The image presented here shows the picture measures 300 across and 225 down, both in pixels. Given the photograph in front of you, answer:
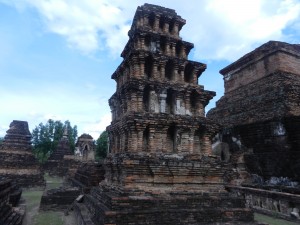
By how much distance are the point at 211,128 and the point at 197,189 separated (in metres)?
2.68

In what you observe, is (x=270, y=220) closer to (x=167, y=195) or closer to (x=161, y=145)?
(x=167, y=195)

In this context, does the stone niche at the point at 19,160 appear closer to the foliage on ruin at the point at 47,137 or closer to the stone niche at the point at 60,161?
the stone niche at the point at 60,161

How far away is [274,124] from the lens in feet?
54.8

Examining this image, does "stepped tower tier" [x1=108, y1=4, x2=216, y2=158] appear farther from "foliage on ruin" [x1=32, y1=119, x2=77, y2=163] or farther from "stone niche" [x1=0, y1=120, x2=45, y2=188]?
"foliage on ruin" [x1=32, y1=119, x2=77, y2=163]

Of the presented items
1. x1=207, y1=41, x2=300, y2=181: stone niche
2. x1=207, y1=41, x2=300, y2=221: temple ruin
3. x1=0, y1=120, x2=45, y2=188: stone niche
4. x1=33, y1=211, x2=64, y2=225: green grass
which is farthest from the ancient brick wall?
x1=0, y1=120, x2=45, y2=188: stone niche

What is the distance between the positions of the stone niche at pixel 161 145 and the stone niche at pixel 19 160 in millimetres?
14267

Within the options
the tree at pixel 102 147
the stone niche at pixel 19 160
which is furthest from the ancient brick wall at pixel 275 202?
the tree at pixel 102 147

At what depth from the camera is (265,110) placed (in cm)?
1794

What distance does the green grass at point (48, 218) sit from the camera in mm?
11555

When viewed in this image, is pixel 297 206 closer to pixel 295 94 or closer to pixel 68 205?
pixel 295 94

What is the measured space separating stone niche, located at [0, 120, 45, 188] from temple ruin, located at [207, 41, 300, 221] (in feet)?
54.6

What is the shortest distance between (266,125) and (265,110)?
114 centimetres

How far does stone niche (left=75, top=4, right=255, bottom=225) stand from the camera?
28.4 feet

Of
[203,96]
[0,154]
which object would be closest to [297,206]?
[203,96]
